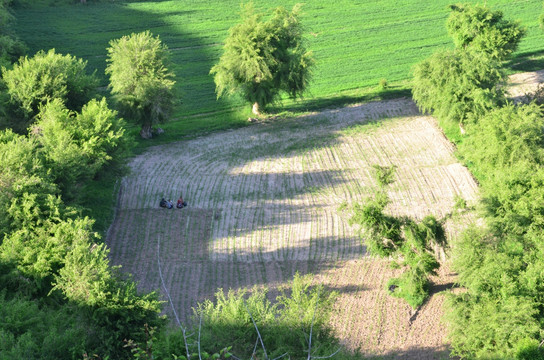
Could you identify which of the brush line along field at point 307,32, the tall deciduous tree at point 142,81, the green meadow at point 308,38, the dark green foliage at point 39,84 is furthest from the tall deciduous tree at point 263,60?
the dark green foliage at point 39,84

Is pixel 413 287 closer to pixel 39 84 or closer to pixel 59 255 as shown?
pixel 59 255

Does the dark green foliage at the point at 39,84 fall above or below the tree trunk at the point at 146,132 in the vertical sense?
above

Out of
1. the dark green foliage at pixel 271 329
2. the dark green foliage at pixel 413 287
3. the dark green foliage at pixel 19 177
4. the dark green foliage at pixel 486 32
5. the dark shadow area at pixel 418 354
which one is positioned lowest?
the dark shadow area at pixel 418 354

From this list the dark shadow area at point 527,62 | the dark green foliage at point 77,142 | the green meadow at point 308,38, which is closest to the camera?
the dark green foliage at point 77,142

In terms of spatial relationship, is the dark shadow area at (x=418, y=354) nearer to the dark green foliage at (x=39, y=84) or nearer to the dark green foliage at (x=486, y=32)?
the dark green foliage at (x=39, y=84)

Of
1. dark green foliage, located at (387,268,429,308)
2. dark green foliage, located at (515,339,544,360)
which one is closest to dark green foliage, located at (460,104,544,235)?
dark green foliage, located at (387,268,429,308)

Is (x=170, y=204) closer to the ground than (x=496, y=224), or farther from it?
closer to the ground

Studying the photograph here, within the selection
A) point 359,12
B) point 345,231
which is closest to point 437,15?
point 359,12

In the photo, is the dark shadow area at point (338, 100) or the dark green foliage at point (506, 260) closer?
the dark green foliage at point (506, 260)

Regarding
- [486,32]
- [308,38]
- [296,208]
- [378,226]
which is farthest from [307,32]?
[378,226]
